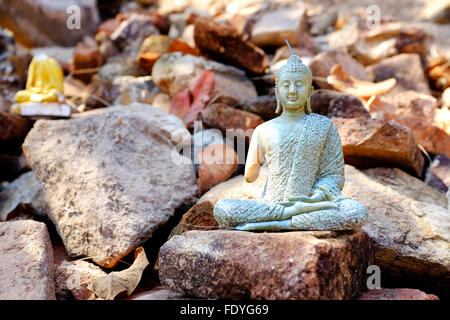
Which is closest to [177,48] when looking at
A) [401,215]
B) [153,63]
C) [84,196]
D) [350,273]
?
[153,63]

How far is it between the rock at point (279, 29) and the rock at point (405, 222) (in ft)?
11.1

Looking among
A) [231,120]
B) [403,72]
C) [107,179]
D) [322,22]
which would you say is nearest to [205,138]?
[231,120]

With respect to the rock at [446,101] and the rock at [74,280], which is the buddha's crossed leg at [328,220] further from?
the rock at [446,101]

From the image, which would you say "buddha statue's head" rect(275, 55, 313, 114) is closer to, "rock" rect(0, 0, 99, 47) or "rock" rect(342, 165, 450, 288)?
"rock" rect(342, 165, 450, 288)

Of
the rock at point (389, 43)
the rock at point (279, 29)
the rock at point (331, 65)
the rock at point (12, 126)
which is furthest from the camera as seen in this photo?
the rock at point (279, 29)

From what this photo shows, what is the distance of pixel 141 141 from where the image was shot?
13.3 ft

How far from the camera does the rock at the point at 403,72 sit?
570 centimetres

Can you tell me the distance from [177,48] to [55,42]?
340 centimetres

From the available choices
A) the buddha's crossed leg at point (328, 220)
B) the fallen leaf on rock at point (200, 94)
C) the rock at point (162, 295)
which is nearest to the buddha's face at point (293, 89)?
the buddha's crossed leg at point (328, 220)

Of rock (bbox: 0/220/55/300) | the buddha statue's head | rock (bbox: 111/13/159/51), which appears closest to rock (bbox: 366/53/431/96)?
the buddha statue's head

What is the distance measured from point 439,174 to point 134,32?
220 inches

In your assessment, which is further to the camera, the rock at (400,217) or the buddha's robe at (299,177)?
the rock at (400,217)

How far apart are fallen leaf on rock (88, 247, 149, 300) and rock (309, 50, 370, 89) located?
128 inches

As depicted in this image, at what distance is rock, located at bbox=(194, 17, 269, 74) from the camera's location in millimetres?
5660
